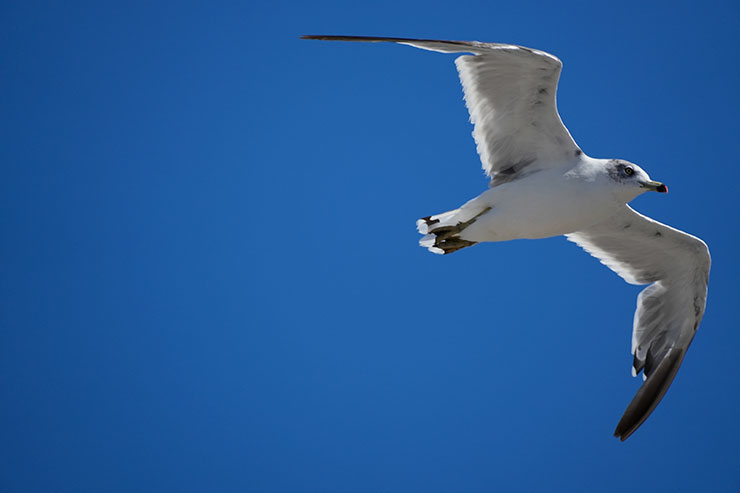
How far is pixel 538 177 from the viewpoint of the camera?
5906 mm

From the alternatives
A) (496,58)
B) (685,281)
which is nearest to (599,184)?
(496,58)

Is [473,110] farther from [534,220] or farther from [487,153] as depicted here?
[534,220]

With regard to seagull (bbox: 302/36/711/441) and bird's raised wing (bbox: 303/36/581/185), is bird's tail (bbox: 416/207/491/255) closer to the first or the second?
seagull (bbox: 302/36/711/441)

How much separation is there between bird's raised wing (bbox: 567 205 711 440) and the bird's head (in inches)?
28.9

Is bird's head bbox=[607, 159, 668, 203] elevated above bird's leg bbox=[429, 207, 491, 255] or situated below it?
below

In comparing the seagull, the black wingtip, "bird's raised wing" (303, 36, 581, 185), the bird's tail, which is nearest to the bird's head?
the seagull

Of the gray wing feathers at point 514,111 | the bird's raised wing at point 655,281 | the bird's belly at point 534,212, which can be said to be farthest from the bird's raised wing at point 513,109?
the bird's raised wing at point 655,281

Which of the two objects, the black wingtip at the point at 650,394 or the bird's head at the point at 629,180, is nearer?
the bird's head at the point at 629,180

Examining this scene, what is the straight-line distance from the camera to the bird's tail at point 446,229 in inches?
233

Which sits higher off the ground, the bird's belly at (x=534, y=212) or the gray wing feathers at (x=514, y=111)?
the gray wing feathers at (x=514, y=111)

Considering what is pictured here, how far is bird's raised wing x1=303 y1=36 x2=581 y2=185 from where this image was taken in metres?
5.38

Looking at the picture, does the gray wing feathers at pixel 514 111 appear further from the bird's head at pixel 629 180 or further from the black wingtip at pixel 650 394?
the black wingtip at pixel 650 394

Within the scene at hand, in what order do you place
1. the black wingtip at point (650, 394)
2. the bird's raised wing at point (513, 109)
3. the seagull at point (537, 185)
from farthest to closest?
the black wingtip at point (650, 394) → the seagull at point (537, 185) → the bird's raised wing at point (513, 109)

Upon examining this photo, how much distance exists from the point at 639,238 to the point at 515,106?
187 cm
